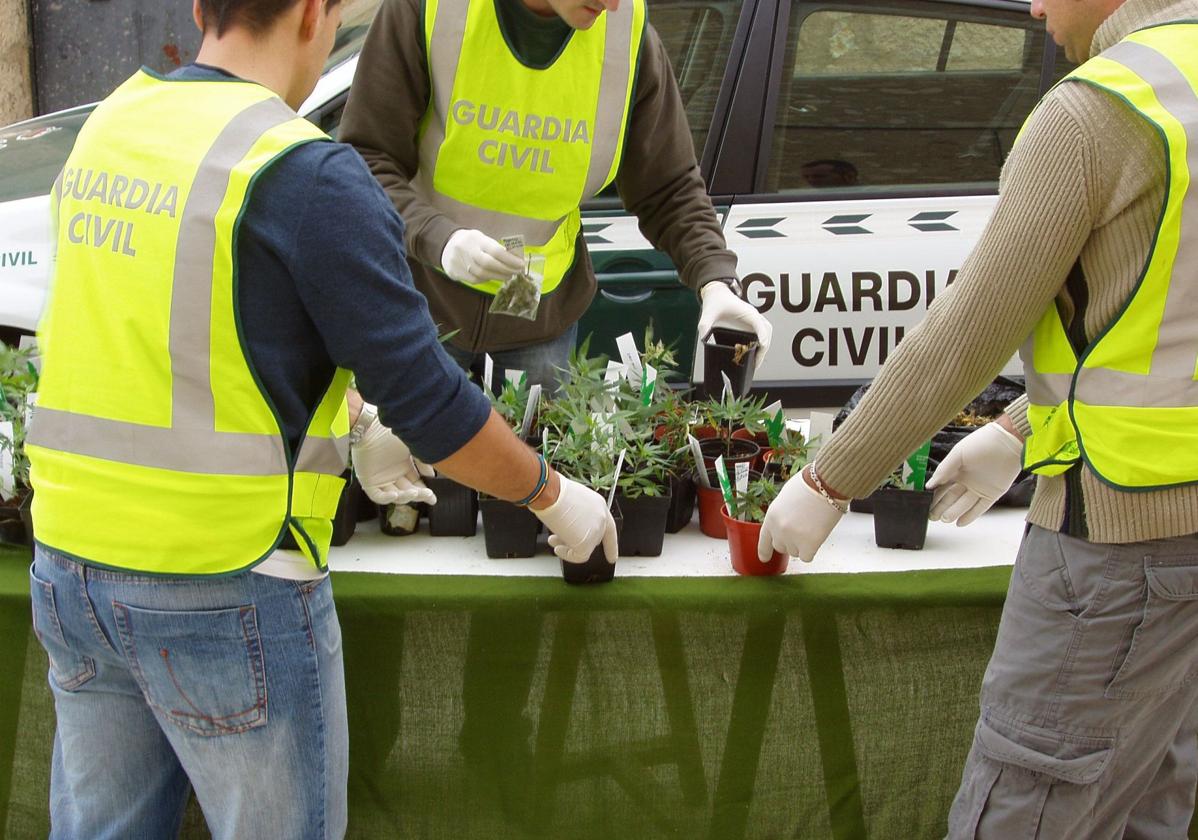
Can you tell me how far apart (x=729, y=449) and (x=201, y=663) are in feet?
3.40

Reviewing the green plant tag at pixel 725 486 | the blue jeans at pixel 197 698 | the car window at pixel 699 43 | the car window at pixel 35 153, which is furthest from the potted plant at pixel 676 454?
the car window at pixel 35 153

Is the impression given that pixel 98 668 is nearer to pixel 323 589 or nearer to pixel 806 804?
pixel 323 589

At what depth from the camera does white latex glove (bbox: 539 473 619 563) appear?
1.55 metres

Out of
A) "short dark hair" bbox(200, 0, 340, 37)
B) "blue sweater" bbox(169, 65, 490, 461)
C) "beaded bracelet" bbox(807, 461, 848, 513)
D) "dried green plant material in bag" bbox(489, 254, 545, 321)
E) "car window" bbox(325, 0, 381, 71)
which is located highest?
"short dark hair" bbox(200, 0, 340, 37)

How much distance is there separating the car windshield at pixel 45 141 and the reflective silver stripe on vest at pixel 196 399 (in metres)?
1.93

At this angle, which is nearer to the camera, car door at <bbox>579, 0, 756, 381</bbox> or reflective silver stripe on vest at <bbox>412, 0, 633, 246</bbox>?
reflective silver stripe on vest at <bbox>412, 0, 633, 246</bbox>

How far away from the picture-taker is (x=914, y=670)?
71.7 inches

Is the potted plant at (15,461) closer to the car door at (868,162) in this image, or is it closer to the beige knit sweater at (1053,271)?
the beige knit sweater at (1053,271)

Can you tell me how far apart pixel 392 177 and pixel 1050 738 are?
1441mm

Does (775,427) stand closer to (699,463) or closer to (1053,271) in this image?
(699,463)

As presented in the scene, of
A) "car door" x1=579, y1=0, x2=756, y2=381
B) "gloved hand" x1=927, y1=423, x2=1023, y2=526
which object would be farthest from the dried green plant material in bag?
"car door" x1=579, y1=0, x2=756, y2=381

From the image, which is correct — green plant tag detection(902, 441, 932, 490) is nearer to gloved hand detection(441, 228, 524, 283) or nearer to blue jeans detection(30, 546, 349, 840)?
gloved hand detection(441, 228, 524, 283)

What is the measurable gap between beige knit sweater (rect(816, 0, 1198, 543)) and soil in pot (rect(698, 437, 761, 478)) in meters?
0.51

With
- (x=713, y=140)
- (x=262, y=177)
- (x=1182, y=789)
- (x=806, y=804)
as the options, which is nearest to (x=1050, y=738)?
(x=1182, y=789)
